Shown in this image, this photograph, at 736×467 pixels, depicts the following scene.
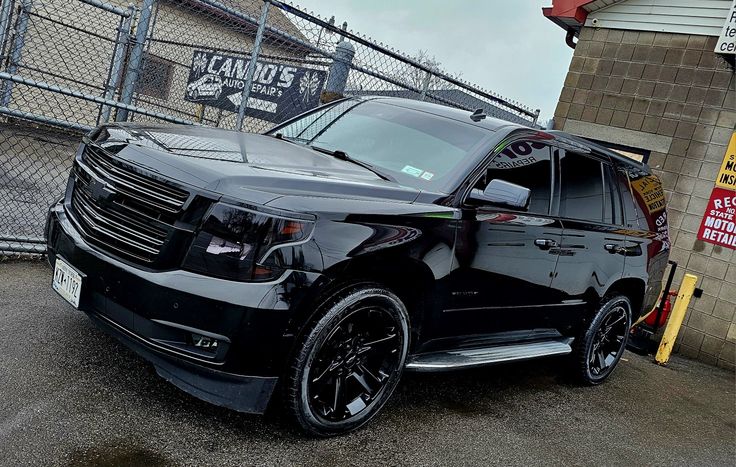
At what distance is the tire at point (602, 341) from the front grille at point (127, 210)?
344 cm

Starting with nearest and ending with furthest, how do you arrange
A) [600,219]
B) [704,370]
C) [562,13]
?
[600,219], [704,370], [562,13]

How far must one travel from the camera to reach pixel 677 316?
256 inches

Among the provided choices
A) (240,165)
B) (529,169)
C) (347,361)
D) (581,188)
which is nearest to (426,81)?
(581,188)

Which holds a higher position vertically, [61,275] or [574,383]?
[61,275]

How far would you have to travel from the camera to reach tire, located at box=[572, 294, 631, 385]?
4.90m

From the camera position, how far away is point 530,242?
3.95m

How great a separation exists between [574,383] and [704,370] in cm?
280

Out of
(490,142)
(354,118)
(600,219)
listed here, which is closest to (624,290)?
(600,219)

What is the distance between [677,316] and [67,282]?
5.86 m

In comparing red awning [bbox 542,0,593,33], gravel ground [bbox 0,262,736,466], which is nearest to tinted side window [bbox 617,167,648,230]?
gravel ground [bbox 0,262,736,466]

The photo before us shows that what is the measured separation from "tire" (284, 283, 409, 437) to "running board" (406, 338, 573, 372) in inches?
6.8

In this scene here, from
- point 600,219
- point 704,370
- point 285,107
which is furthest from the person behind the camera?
point 704,370

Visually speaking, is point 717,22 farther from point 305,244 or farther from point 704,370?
point 305,244

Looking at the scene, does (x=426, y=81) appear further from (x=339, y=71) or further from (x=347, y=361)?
(x=347, y=361)
